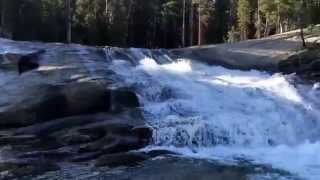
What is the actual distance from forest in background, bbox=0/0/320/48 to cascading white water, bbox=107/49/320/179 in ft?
59.8

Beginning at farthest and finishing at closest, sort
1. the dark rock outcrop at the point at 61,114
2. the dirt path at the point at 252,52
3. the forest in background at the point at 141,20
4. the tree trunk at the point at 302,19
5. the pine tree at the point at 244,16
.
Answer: the pine tree at the point at 244,16 < the forest in background at the point at 141,20 < the tree trunk at the point at 302,19 < the dirt path at the point at 252,52 < the dark rock outcrop at the point at 61,114

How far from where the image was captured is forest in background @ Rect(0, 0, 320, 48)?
50656mm

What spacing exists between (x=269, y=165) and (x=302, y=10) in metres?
21.3

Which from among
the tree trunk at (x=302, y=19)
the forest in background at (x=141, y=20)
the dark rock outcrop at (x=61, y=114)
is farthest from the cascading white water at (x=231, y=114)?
the forest in background at (x=141, y=20)

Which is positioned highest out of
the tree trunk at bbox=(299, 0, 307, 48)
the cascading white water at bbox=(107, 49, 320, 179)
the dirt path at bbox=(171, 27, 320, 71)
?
the tree trunk at bbox=(299, 0, 307, 48)

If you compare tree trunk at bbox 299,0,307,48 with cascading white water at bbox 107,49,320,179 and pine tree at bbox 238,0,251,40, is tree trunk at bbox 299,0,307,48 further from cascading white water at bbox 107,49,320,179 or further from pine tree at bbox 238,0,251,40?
pine tree at bbox 238,0,251,40

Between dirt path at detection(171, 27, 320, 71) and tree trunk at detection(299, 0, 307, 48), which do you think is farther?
tree trunk at detection(299, 0, 307, 48)

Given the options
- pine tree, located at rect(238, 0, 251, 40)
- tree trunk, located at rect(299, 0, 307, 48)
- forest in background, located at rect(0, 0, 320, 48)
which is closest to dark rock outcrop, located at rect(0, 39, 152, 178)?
tree trunk, located at rect(299, 0, 307, 48)

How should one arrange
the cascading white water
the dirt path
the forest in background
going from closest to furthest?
the cascading white water, the dirt path, the forest in background

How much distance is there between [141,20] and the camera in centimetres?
5950

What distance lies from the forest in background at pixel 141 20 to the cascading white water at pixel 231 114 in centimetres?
1822

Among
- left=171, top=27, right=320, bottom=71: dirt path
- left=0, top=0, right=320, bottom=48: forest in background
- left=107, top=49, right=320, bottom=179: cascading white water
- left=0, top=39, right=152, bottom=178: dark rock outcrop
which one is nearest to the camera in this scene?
left=0, top=39, right=152, bottom=178: dark rock outcrop

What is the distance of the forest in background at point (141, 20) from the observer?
166 feet

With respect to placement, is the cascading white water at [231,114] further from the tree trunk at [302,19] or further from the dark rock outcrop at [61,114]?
the tree trunk at [302,19]
